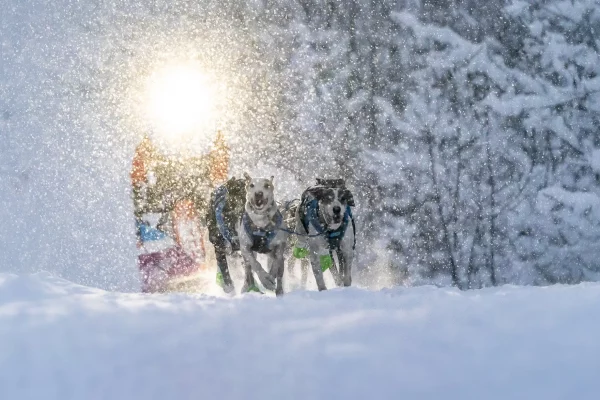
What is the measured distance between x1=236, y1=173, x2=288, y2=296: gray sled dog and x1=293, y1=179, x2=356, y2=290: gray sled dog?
0.91 feet

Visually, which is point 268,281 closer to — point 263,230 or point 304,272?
point 263,230

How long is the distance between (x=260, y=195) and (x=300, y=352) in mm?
3272

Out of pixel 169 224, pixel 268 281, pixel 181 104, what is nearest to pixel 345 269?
pixel 268 281

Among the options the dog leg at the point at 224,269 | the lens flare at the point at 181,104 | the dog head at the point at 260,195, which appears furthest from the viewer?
the lens flare at the point at 181,104

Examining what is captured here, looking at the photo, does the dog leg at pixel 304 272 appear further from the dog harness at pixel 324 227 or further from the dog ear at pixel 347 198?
the dog ear at pixel 347 198

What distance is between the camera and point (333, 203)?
22.8 ft

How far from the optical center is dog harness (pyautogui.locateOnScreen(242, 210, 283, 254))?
6715 millimetres

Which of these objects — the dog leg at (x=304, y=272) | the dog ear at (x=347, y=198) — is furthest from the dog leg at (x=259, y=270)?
the dog leg at (x=304, y=272)

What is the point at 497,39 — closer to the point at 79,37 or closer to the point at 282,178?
the point at 282,178

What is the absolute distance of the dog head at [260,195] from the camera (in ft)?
21.8

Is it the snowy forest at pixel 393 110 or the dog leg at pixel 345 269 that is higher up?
the snowy forest at pixel 393 110

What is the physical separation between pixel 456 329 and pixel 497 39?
1233cm

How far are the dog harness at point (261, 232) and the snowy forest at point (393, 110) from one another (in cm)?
794

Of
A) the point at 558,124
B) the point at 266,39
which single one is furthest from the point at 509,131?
the point at 266,39
